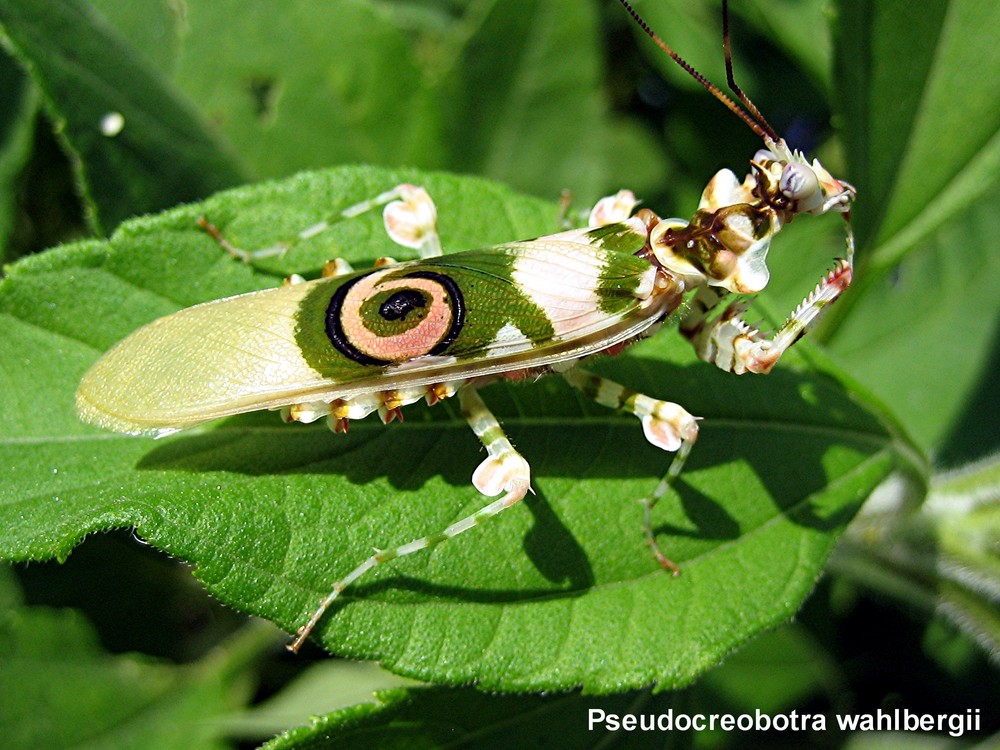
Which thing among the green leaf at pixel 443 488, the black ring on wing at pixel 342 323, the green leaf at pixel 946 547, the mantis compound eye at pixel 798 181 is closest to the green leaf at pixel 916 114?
the mantis compound eye at pixel 798 181

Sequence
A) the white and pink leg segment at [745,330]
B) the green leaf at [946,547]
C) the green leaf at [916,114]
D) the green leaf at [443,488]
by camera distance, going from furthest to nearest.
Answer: the green leaf at [946,547] < the green leaf at [916,114] < the white and pink leg segment at [745,330] < the green leaf at [443,488]

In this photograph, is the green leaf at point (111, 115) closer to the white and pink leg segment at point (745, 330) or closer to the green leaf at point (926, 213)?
the white and pink leg segment at point (745, 330)

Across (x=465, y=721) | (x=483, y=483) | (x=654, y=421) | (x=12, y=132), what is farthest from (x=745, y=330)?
(x=12, y=132)

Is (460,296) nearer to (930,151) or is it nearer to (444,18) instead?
(930,151)

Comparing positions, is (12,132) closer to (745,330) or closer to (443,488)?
(443,488)

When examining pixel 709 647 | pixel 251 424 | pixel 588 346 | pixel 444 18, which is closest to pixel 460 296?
pixel 588 346

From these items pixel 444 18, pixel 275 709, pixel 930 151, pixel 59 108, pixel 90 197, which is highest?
pixel 59 108

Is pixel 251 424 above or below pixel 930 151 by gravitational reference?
above
